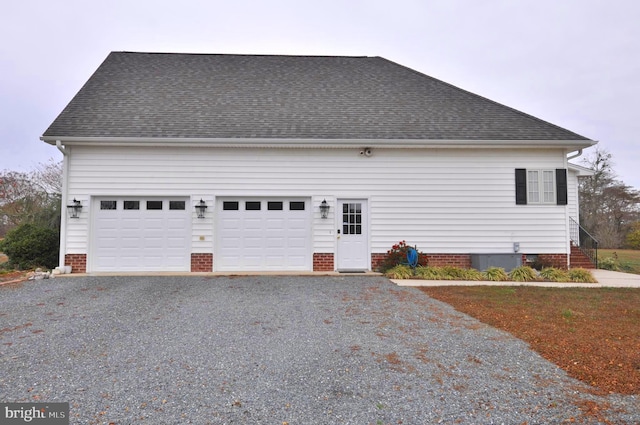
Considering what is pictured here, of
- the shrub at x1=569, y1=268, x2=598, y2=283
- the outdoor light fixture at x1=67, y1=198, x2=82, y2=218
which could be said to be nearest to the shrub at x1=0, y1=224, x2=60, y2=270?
the outdoor light fixture at x1=67, y1=198, x2=82, y2=218

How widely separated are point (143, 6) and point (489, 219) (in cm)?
1337

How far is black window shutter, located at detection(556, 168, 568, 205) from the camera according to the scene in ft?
31.9

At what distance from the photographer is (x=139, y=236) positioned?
9.29 meters

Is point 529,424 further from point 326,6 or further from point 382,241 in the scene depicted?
point 326,6

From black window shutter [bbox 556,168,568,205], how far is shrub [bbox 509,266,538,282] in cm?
242

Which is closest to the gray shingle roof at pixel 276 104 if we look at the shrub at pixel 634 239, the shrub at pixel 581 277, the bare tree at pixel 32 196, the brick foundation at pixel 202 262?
the brick foundation at pixel 202 262

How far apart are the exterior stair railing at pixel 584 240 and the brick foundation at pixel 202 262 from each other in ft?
37.0

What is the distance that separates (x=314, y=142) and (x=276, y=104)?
240 centimetres

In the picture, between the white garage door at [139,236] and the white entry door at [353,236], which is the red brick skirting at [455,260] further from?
the white garage door at [139,236]

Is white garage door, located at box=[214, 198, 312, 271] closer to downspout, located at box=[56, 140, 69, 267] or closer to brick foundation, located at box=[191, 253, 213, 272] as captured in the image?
brick foundation, located at box=[191, 253, 213, 272]

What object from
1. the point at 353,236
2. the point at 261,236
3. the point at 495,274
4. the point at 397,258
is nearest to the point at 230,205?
the point at 261,236

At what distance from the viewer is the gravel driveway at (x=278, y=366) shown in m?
2.53

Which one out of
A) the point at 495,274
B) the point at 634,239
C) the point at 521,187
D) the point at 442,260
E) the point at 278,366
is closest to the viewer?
the point at 278,366

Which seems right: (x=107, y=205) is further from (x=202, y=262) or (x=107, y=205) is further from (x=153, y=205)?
(x=202, y=262)
